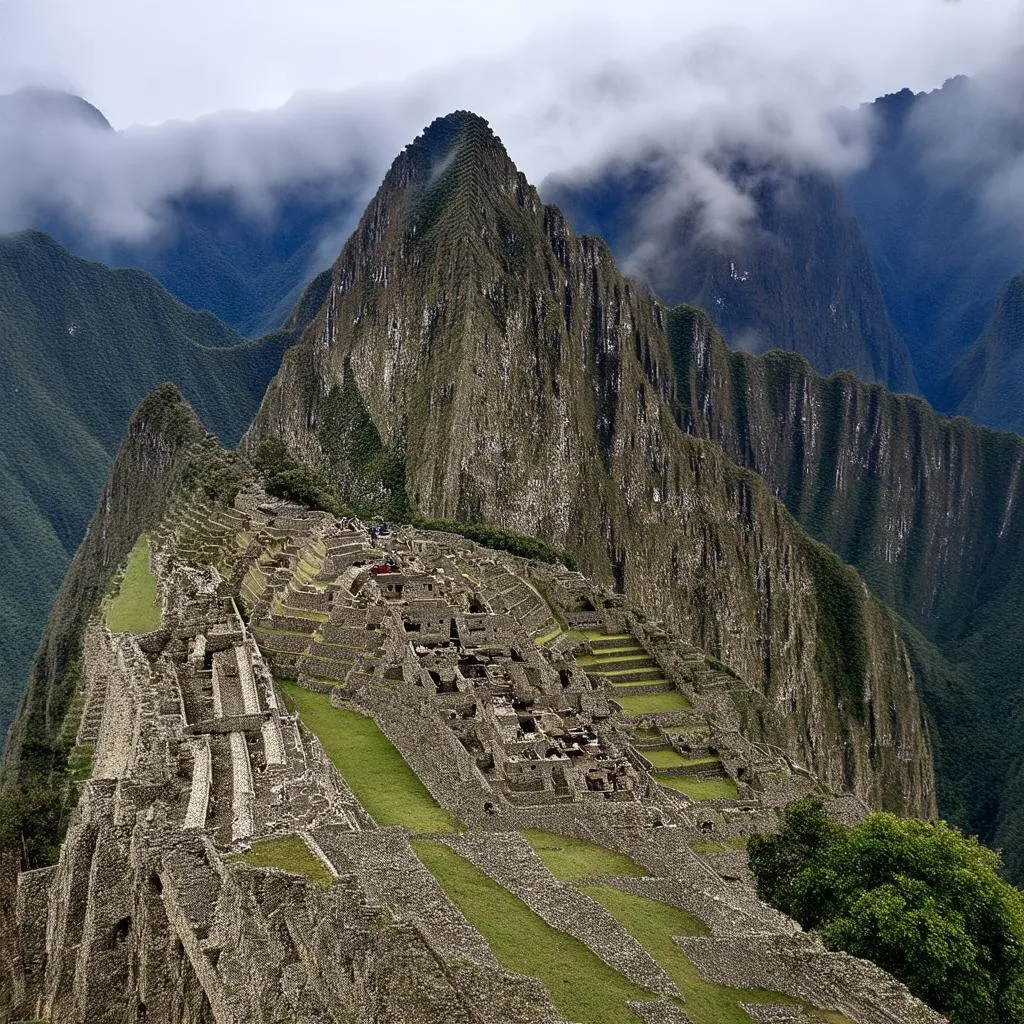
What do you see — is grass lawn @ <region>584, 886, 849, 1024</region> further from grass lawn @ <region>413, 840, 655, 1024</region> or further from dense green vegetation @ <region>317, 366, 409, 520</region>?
dense green vegetation @ <region>317, 366, 409, 520</region>

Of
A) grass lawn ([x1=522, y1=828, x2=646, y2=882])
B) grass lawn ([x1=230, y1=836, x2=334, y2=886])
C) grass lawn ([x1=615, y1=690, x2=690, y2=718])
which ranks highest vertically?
grass lawn ([x1=615, y1=690, x2=690, y2=718])

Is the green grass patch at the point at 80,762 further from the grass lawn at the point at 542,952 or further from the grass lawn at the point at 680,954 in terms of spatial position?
the grass lawn at the point at 680,954

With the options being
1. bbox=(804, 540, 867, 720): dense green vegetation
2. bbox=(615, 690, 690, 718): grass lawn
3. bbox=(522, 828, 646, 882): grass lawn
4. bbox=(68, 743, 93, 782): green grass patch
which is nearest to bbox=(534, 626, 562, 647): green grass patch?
bbox=(615, 690, 690, 718): grass lawn

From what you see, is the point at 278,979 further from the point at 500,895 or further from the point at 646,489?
the point at 646,489

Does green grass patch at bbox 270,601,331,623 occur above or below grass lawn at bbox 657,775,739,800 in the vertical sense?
above

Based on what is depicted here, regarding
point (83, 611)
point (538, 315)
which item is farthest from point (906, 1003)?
point (538, 315)

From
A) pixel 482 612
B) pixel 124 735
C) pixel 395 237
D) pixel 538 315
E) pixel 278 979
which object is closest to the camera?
pixel 278 979

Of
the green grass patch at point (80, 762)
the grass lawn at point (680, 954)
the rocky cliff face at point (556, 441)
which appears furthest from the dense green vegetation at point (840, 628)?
the grass lawn at point (680, 954)
